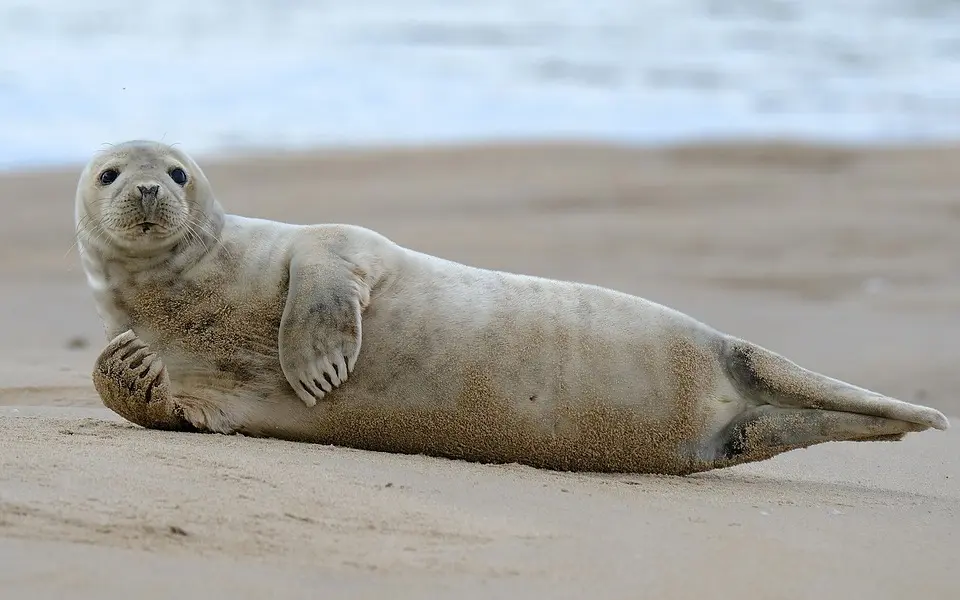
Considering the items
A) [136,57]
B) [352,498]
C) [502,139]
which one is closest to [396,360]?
[352,498]

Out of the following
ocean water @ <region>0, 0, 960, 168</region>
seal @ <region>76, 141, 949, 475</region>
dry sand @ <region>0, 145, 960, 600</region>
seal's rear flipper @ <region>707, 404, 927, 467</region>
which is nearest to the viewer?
dry sand @ <region>0, 145, 960, 600</region>

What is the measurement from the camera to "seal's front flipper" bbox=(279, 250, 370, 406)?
3.69 metres

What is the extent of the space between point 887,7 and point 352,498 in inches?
898

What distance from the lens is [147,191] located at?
3.85 metres

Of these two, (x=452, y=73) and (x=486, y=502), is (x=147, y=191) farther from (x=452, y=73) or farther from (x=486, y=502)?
(x=452, y=73)

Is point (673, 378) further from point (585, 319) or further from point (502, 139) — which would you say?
point (502, 139)

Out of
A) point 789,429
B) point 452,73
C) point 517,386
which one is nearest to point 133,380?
point 517,386

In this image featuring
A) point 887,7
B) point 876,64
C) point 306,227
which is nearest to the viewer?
point 306,227

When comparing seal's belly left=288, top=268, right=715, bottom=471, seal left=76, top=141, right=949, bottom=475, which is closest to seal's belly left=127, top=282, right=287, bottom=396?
seal left=76, top=141, right=949, bottom=475

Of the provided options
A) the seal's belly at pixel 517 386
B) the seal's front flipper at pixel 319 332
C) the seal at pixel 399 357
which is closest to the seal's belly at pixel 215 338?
the seal at pixel 399 357

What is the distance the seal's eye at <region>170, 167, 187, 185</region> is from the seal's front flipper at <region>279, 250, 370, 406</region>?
51cm

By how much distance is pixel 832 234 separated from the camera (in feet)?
33.3

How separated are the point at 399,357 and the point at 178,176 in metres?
0.82

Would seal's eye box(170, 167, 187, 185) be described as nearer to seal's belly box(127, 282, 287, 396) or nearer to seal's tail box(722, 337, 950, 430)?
seal's belly box(127, 282, 287, 396)
